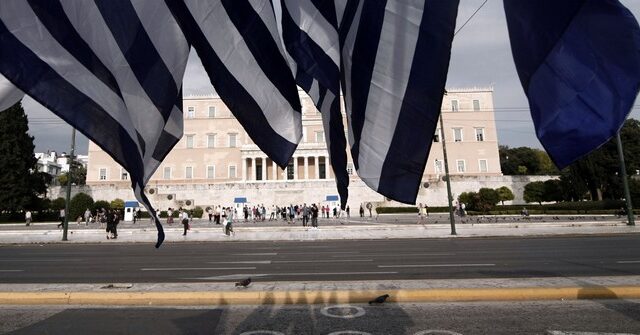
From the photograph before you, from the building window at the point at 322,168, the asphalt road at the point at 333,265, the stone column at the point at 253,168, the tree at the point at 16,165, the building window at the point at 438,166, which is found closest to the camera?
the asphalt road at the point at 333,265

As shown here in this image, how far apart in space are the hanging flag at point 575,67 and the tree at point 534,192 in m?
66.5

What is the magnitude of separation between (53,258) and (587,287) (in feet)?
52.2

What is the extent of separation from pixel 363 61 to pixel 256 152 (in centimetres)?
6980

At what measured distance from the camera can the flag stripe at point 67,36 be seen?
8.32 feet

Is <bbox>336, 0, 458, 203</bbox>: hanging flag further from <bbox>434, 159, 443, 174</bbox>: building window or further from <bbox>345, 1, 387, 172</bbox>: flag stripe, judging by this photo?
<bbox>434, 159, 443, 174</bbox>: building window

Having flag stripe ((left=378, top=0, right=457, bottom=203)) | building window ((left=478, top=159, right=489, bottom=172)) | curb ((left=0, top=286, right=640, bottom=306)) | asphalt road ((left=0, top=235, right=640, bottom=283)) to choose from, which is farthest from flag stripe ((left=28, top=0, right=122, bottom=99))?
building window ((left=478, top=159, right=489, bottom=172))

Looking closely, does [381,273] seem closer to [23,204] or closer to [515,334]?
[515,334]

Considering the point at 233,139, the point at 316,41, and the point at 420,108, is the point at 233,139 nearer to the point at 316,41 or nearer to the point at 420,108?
the point at 316,41

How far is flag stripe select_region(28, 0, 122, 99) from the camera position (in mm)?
2537

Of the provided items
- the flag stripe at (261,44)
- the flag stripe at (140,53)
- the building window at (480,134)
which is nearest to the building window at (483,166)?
the building window at (480,134)

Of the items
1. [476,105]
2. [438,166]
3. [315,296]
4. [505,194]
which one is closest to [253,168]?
[438,166]

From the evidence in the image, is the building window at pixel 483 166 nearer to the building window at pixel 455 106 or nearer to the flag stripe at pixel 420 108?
the building window at pixel 455 106

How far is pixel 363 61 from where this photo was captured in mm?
2791

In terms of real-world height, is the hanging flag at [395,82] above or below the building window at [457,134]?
below
